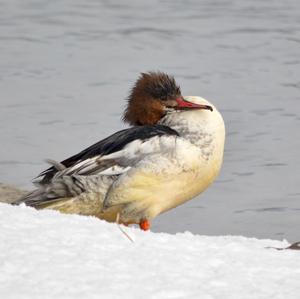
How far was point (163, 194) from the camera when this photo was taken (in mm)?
6680

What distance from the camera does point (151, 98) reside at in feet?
23.9

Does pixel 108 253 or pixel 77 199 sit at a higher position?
pixel 108 253

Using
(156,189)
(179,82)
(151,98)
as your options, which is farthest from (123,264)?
(179,82)

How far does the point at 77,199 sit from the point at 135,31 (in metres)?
7.55

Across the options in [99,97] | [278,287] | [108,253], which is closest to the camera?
[278,287]

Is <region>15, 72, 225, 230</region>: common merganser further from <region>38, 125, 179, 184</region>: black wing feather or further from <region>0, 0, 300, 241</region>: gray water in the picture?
<region>0, 0, 300, 241</region>: gray water

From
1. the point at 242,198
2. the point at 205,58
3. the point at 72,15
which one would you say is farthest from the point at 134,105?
the point at 72,15

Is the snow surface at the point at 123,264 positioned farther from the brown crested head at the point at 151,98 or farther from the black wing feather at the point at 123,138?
the brown crested head at the point at 151,98

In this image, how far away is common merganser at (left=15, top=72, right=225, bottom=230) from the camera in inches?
263

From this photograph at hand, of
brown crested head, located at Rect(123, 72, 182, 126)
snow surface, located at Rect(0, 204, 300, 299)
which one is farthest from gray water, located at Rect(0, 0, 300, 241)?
snow surface, located at Rect(0, 204, 300, 299)

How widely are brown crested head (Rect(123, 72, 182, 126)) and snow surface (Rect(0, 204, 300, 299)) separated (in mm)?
2739

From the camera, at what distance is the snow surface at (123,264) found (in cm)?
373

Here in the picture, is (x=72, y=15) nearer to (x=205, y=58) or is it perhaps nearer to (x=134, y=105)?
(x=205, y=58)

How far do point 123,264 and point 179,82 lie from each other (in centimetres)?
786
